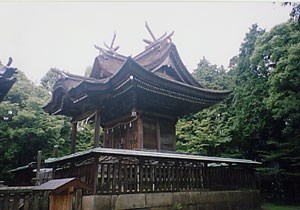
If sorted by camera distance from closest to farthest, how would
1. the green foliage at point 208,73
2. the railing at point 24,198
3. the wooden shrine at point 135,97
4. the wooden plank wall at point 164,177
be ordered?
1. the railing at point 24,198
2. the wooden plank wall at point 164,177
3. the wooden shrine at point 135,97
4. the green foliage at point 208,73

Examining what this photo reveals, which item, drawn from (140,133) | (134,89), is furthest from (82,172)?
(134,89)

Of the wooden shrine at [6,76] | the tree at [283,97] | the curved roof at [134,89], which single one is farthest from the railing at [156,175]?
the tree at [283,97]

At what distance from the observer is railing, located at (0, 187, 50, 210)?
4202mm

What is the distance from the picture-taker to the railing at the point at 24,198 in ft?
13.8

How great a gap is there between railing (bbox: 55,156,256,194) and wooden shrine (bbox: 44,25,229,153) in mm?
1794

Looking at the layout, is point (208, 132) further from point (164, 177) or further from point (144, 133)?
point (164, 177)

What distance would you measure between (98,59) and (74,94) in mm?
2608

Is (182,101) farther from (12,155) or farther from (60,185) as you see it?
(12,155)

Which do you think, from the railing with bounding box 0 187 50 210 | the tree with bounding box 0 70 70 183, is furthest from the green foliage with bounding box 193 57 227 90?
the railing with bounding box 0 187 50 210

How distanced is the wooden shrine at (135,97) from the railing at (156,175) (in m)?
1.79

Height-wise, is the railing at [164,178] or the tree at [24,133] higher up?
the tree at [24,133]

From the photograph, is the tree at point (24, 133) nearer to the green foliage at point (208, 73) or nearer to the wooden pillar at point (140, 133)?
the wooden pillar at point (140, 133)

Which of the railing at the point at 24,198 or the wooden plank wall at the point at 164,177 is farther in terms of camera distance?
the wooden plank wall at the point at 164,177

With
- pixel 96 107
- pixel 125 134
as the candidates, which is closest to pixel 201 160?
pixel 125 134
